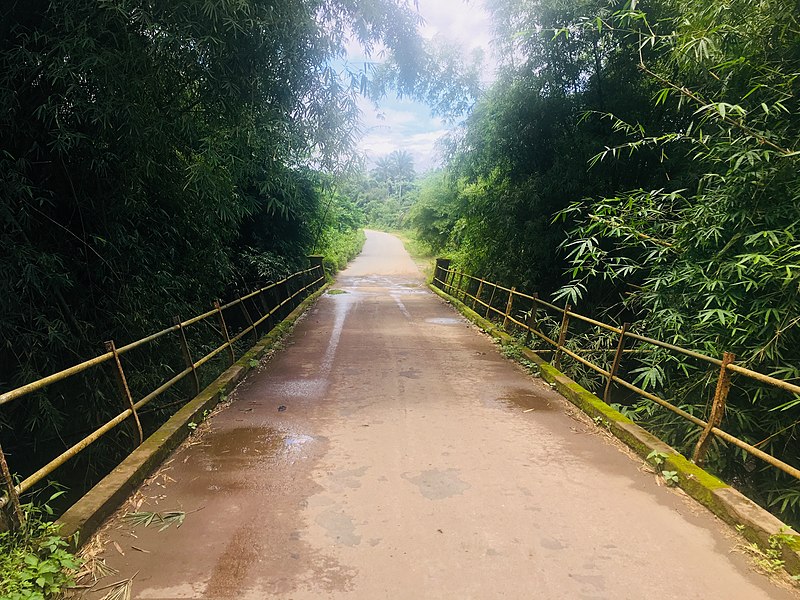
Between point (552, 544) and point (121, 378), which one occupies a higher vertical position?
point (121, 378)

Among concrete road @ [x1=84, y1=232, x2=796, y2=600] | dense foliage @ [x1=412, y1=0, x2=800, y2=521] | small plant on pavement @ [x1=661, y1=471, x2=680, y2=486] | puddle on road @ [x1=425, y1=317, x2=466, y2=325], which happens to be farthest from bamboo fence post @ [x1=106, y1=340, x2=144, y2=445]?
puddle on road @ [x1=425, y1=317, x2=466, y2=325]

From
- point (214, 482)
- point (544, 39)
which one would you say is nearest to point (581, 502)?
point (214, 482)

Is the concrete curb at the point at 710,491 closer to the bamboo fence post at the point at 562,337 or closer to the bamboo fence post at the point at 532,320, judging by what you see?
the bamboo fence post at the point at 562,337

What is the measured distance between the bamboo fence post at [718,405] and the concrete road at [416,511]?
1.30 ft

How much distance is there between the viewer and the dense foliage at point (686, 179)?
3.68 m

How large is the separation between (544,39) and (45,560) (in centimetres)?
783

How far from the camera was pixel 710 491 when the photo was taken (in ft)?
10.2

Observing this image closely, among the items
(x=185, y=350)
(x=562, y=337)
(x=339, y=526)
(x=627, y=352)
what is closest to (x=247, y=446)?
(x=185, y=350)

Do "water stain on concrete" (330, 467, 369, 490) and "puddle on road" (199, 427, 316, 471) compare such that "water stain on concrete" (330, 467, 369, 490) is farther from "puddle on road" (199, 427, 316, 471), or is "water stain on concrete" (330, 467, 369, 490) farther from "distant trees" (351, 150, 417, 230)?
"distant trees" (351, 150, 417, 230)

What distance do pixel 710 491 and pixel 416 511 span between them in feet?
6.06

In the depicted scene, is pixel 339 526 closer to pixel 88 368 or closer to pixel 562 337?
pixel 88 368

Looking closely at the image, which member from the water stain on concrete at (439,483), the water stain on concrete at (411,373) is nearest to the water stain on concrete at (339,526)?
the water stain on concrete at (439,483)

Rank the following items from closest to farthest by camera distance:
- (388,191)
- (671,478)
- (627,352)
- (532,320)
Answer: (671,478) < (627,352) < (532,320) < (388,191)

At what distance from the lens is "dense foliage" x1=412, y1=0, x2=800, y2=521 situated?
3682 mm
